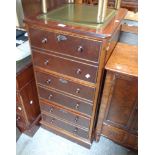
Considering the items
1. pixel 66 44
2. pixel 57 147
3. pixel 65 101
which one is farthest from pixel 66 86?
pixel 57 147

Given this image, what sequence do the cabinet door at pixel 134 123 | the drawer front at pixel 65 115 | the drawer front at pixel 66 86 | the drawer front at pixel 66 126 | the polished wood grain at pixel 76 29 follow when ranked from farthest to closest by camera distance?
the drawer front at pixel 66 126, the drawer front at pixel 65 115, the cabinet door at pixel 134 123, the drawer front at pixel 66 86, the polished wood grain at pixel 76 29

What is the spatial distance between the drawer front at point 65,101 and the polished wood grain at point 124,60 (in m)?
0.34

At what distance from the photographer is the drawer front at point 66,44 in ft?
2.73

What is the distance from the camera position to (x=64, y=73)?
3.41 feet

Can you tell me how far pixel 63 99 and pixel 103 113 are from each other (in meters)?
0.35

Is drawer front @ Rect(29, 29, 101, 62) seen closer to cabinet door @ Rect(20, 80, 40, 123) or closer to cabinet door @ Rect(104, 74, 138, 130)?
cabinet door @ Rect(104, 74, 138, 130)

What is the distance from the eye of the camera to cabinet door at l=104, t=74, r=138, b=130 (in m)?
1.03

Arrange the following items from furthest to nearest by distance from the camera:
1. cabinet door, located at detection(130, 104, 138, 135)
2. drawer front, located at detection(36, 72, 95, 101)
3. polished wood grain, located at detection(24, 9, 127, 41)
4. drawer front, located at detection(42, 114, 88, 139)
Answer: drawer front, located at detection(42, 114, 88, 139) → cabinet door, located at detection(130, 104, 138, 135) → drawer front, located at detection(36, 72, 95, 101) → polished wood grain, located at detection(24, 9, 127, 41)

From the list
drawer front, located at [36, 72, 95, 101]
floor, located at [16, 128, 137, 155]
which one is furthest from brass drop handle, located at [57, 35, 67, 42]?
floor, located at [16, 128, 137, 155]

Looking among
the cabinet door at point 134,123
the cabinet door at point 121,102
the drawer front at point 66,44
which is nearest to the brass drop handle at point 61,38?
the drawer front at point 66,44

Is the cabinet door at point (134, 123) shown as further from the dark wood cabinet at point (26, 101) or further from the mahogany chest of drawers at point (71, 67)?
the dark wood cabinet at point (26, 101)

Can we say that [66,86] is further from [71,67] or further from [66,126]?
[66,126]
